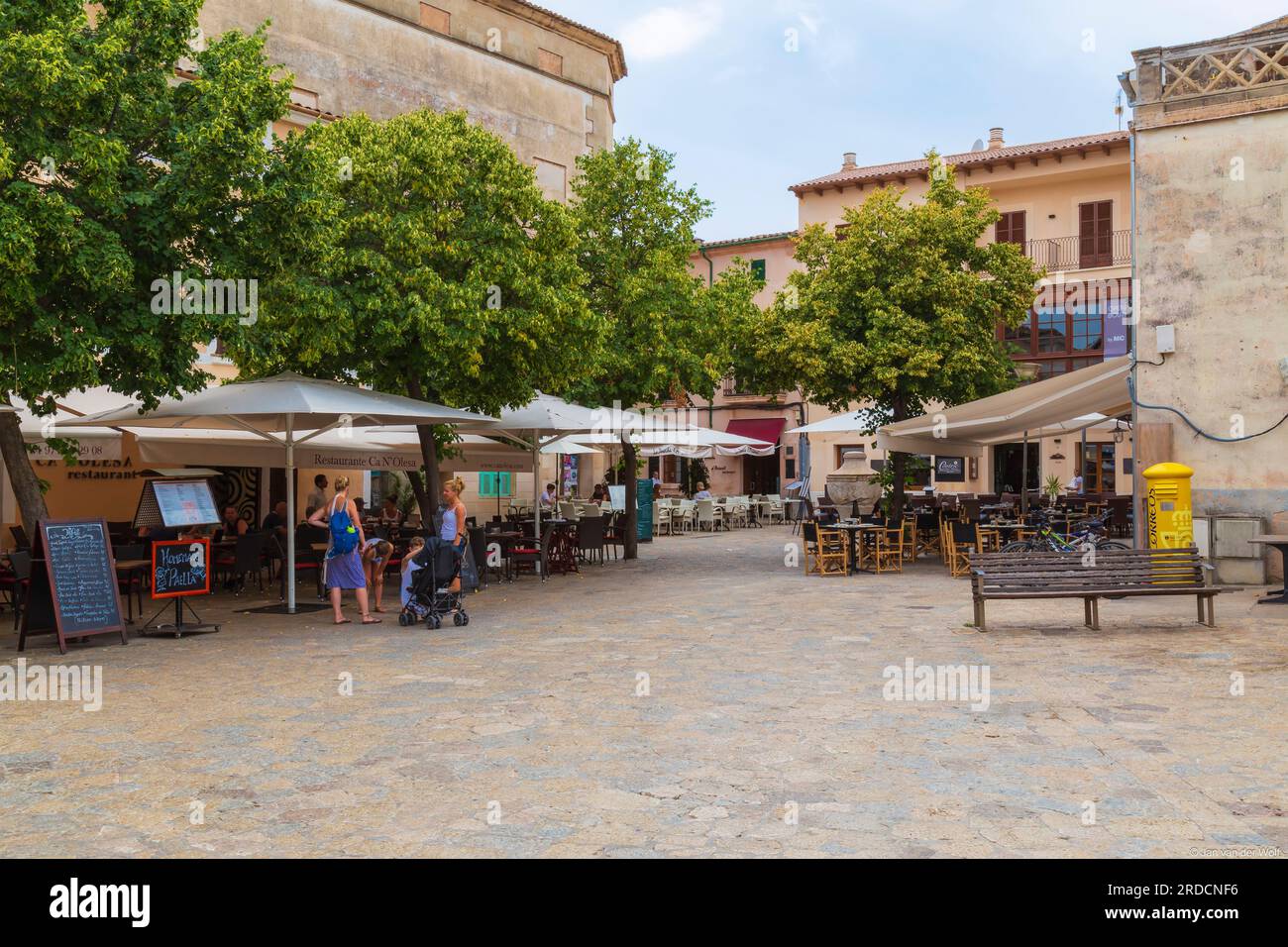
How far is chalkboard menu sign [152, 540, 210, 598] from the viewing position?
10551mm

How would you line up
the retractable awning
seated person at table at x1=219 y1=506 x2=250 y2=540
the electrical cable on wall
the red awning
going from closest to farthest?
the electrical cable on wall, the retractable awning, seated person at table at x1=219 y1=506 x2=250 y2=540, the red awning

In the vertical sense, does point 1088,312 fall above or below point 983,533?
above

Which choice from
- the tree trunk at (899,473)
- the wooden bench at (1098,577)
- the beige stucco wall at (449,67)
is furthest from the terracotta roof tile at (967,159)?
the wooden bench at (1098,577)

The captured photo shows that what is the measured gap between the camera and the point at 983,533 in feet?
58.0

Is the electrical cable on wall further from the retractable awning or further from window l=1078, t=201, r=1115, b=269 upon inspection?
window l=1078, t=201, r=1115, b=269

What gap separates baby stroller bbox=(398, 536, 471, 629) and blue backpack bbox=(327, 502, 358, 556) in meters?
0.79

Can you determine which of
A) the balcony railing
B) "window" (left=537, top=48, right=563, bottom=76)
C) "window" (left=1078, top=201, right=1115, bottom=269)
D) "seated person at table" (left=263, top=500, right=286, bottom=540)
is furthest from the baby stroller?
"window" (left=1078, top=201, right=1115, bottom=269)

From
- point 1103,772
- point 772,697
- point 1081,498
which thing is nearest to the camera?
point 1103,772

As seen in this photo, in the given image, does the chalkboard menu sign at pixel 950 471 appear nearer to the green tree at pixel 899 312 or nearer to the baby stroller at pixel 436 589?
the green tree at pixel 899 312

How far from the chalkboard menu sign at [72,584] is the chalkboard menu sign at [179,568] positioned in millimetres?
380

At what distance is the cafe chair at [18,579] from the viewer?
10.5 meters

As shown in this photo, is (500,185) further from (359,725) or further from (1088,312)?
(1088,312)
